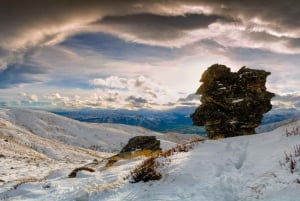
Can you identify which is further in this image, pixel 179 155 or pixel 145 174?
pixel 179 155

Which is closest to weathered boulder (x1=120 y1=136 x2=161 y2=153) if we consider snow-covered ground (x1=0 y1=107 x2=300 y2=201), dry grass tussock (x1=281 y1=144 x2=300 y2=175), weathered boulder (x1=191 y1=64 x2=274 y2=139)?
weathered boulder (x1=191 y1=64 x2=274 y2=139)

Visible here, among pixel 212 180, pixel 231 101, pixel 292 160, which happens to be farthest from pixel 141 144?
pixel 292 160

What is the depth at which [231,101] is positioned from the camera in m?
29.9

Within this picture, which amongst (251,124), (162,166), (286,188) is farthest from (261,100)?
(286,188)

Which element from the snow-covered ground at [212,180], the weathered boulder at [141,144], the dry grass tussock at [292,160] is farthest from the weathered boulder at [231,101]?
the dry grass tussock at [292,160]

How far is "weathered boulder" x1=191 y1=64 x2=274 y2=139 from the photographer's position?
2950cm

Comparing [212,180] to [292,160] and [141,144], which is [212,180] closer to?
[292,160]

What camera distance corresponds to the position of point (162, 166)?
13.7 metres

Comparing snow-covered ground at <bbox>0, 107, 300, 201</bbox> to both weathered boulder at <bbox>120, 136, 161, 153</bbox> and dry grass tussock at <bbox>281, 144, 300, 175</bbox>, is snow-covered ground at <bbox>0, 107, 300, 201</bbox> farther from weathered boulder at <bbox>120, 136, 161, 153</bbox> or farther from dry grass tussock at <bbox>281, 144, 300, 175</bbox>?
weathered boulder at <bbox>120, 136, 161, 153</bbox>

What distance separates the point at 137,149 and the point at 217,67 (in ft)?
35.1

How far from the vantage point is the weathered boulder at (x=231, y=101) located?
29.5 m

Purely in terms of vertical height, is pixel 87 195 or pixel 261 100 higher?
pixel 261 100

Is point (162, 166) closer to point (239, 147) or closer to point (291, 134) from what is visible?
point (239, 147)

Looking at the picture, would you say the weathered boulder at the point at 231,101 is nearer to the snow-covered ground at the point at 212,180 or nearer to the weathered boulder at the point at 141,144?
the weathered boulder at the point at 141,144
